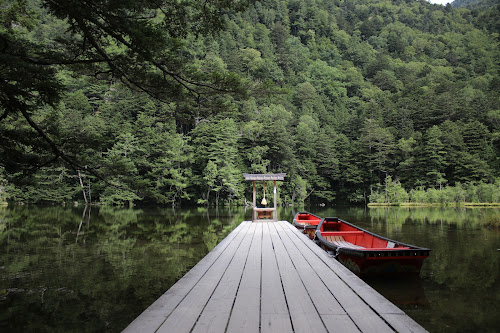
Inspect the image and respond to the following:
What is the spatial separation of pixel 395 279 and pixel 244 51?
164 ft

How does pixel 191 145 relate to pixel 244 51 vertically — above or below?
below

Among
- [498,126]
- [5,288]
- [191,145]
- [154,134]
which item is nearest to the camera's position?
[5,288]

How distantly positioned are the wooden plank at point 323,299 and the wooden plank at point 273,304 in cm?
26

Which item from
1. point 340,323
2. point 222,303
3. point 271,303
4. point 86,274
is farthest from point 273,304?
point 86,274

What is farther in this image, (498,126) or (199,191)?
(498,126)

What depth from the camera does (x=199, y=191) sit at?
31547mm

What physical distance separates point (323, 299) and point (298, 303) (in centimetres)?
24

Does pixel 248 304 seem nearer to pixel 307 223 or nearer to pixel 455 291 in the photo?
pixel 455 291

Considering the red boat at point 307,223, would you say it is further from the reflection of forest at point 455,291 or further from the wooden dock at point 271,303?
the wooden dock at point 271,303

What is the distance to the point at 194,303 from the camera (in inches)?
99.2

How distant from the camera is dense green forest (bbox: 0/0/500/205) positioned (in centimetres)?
448

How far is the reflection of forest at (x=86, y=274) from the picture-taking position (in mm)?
3971

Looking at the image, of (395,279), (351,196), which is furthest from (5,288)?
(351,196)

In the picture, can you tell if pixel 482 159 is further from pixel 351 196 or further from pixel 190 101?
pixel 190 101
